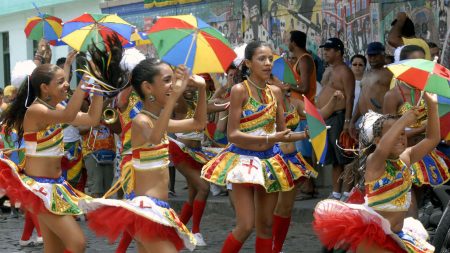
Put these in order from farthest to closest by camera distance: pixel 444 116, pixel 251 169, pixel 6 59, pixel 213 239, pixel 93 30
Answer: pixel 6 59 < pixel 213 239 < pixel 93 30 < pixel 251 169 < pixel 444 116

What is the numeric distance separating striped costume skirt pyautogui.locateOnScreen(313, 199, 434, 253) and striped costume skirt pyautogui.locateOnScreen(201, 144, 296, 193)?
1564mm

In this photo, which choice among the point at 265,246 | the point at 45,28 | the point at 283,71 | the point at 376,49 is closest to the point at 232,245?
the point at 265,246

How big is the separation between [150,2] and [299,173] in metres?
9.42

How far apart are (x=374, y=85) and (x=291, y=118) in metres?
2.01

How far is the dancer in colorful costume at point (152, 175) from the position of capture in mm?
6801

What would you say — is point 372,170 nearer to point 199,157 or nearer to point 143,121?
point 143,121

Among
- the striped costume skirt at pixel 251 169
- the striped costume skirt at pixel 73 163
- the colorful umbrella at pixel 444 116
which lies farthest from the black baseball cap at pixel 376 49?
the colorful umbrella at pixel 444 116

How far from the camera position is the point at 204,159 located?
35.5ft

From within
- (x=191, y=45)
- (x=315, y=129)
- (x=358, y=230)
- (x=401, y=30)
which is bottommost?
(x=358, y=230)

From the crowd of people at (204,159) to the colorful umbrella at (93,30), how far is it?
26cm

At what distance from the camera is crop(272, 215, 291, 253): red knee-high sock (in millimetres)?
9586

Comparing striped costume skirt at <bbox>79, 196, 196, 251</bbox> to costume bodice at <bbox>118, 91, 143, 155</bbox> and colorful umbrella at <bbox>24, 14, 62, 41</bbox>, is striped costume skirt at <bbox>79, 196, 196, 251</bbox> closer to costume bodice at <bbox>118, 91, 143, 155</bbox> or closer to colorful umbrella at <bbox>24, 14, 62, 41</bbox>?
costume bodice at <bbox>118, 91, 143, 155</bbox>

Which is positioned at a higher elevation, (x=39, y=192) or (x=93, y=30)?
(x=93, y=30)

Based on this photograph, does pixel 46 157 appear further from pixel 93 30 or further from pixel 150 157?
pixel 93 30
